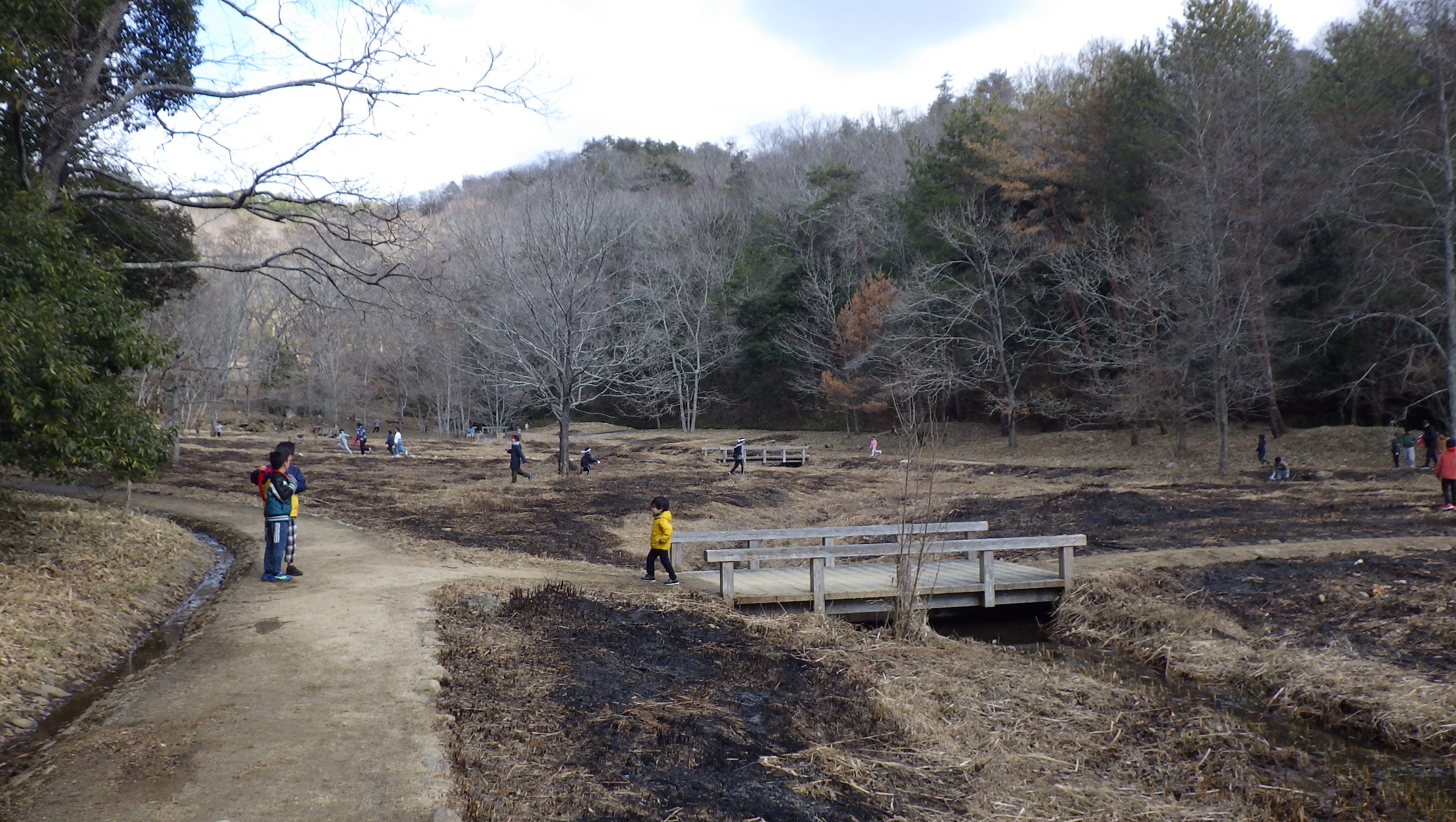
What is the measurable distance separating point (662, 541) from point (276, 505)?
423cm

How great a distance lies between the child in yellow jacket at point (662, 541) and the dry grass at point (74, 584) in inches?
201

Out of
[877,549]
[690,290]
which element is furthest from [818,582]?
[690,290]

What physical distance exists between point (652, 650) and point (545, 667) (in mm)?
1102

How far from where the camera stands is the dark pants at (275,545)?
30.7 ft

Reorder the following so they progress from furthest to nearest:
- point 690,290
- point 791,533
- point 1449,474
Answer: point 690,290, point 1449,474, point 791,533

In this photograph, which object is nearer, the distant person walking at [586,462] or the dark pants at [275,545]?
the dark pants at [275,545]

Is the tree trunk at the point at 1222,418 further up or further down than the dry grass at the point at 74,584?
further up

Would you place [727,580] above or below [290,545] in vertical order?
below

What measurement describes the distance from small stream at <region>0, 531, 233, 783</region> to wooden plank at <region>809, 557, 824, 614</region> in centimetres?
628

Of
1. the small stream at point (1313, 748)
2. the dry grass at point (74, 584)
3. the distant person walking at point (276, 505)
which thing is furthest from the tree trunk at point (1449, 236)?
the dry grass at point (74, 584)

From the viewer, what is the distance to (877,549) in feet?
33.4

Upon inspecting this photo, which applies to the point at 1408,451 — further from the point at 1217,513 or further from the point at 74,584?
the point at 74,584

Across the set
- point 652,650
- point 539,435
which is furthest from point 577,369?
point 539,435

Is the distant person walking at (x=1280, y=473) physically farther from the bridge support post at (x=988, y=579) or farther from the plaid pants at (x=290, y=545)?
the plaid pants at (x=290, y=545)
